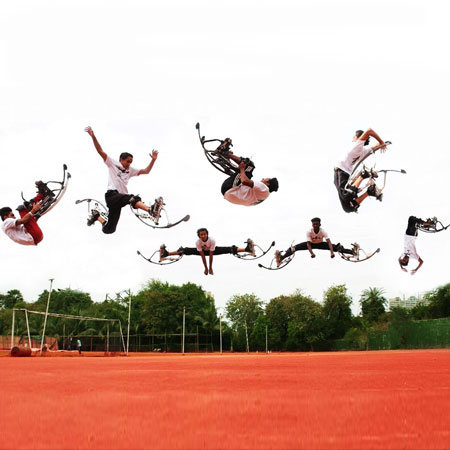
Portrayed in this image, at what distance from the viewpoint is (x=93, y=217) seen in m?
12.9

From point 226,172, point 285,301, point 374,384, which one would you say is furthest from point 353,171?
point 285,301

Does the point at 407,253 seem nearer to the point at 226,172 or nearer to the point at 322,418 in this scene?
the point at 226,172

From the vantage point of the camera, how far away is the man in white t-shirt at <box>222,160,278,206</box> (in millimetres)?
11289

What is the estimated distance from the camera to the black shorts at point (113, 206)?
11.9 meters

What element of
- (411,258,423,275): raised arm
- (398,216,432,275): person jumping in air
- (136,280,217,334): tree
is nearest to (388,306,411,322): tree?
(136,280,217,334): tree

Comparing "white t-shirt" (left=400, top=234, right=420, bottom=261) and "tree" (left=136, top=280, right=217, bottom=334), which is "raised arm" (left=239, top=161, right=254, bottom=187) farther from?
"tree" (left=136, top=280, right=217, bottom=334)

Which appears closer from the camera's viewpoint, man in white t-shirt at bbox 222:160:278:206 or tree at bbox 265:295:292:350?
man in white t-shirt at bbox 222:160:278:206

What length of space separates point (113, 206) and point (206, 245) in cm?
386

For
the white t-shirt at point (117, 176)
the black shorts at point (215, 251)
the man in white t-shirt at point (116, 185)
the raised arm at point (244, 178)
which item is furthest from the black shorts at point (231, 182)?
the black shorts at point (215, 251)

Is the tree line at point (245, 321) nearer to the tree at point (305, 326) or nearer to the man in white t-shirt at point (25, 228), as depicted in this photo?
the tree at point (305, 326)

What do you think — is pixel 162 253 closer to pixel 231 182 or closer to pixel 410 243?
pixel 231 182

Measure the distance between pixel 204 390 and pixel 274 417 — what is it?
6.71 feet

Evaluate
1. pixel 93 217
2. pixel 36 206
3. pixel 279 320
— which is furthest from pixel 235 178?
pixel 279 320

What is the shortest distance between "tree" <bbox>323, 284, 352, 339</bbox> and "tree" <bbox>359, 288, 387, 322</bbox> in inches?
90.6
